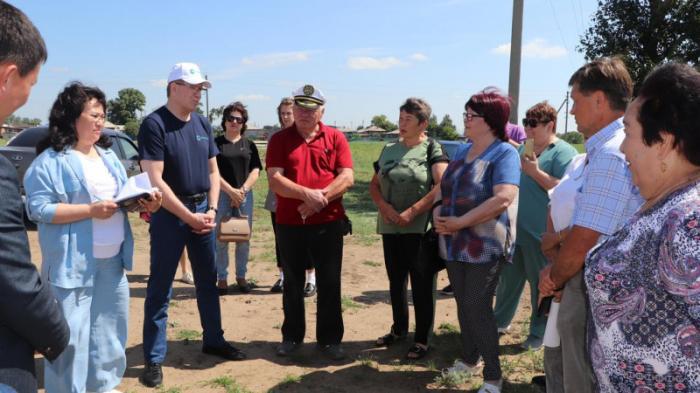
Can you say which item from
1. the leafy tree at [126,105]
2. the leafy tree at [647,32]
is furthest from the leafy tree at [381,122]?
the leafy tree at [647,32]

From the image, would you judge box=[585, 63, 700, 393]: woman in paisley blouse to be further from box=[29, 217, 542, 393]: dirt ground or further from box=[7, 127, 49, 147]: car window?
box=[7, 127, 49, 147]: car window

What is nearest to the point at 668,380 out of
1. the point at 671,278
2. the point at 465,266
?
the point at 671,278

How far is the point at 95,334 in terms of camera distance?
3365 mm

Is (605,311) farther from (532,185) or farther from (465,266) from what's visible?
(532,185)

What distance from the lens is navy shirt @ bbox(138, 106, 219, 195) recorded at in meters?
3.84

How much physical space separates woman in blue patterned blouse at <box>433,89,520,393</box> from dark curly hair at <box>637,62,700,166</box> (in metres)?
1.89

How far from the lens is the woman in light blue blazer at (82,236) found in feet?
10.3

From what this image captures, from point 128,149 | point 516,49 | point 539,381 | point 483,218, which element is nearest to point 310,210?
point 483,218

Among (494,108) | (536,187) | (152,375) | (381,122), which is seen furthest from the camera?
(381,122)

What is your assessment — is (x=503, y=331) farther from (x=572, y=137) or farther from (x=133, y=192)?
(x=572, y=137)

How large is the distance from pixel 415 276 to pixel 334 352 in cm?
90

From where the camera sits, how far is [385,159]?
14.8 feet

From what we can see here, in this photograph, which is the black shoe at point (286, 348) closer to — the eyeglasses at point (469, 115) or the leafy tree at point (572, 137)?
the eyeglasses at point (469, 115)

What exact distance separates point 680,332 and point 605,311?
22cm
